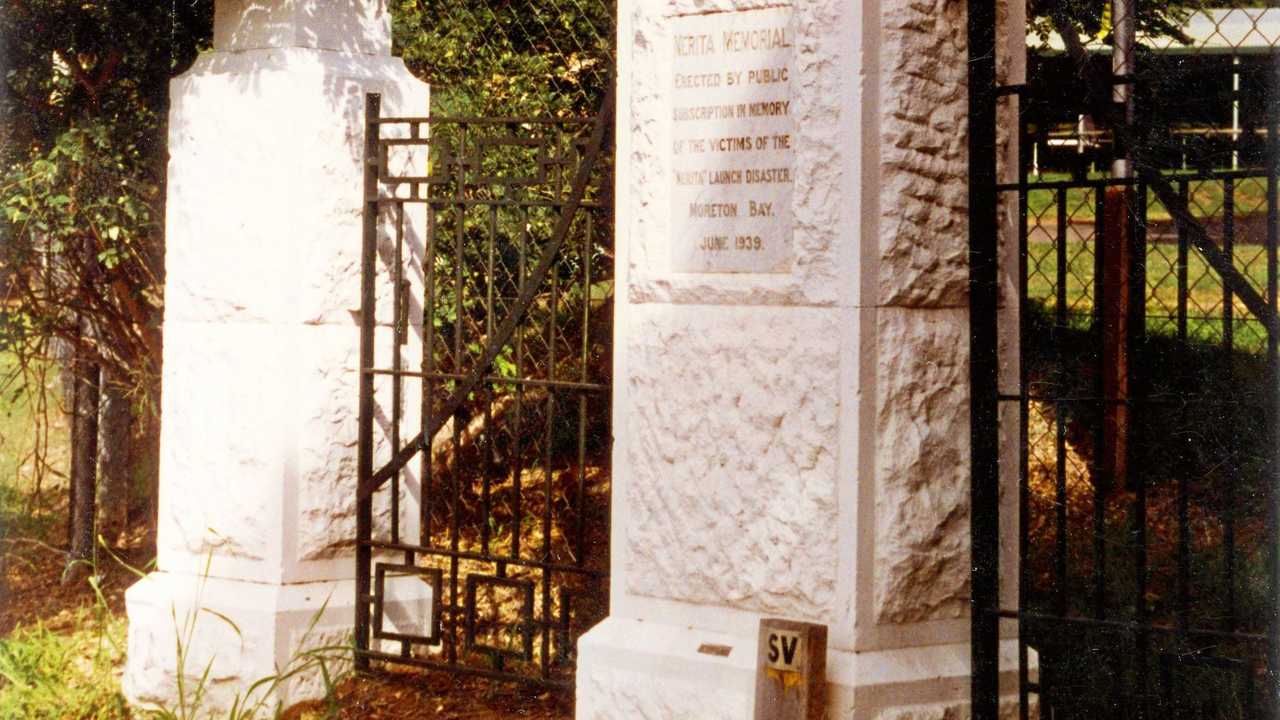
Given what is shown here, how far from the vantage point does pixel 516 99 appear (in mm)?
6664

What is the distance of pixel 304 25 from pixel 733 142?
1960 millimetres

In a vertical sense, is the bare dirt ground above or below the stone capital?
below

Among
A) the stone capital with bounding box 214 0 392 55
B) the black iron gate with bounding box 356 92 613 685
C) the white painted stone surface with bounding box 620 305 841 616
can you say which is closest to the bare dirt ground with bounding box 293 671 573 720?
the black iron gate with bounding box 356 92 613 685

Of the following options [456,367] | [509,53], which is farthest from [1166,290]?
[456,367]

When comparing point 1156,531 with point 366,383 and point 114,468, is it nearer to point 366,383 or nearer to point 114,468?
point 366,383

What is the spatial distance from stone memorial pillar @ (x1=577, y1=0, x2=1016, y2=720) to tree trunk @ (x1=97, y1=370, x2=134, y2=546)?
13.8 ft

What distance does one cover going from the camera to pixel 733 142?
156 inches

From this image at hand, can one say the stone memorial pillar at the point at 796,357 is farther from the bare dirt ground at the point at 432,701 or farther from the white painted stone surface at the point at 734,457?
the bare dirt ground at the point at 432,701

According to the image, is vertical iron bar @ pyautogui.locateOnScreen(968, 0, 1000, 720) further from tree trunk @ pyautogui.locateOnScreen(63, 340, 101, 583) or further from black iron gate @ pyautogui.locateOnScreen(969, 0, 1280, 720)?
tree trunk @ pyautogui.locateOnScreen(63, 340, 101, 583)

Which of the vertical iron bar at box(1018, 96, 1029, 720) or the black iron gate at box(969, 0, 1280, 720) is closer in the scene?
the black iron gate at box(969, 0, 1280, 720)

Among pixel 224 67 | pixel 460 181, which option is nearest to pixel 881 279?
pixel 460 181

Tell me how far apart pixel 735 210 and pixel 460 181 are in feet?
4.62

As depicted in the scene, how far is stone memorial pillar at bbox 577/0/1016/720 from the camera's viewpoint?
149 inches

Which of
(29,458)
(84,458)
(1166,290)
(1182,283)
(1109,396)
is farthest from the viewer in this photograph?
(1166,290)
